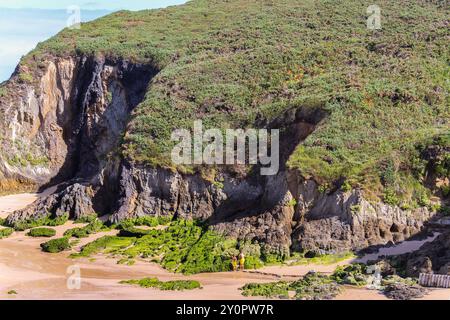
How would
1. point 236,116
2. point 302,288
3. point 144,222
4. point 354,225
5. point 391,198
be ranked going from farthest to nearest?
point 236,116 → point 144,222 → point 391,198 → point 354,225 → point 302,288

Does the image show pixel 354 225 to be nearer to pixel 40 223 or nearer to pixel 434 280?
pixel 434 280

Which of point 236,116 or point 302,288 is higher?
point 236,116

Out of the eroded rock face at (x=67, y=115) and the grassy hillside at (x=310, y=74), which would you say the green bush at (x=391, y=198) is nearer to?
the grassy hillside at (x=310, y=74)

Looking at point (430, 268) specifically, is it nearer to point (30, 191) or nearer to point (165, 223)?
point (165, 223)

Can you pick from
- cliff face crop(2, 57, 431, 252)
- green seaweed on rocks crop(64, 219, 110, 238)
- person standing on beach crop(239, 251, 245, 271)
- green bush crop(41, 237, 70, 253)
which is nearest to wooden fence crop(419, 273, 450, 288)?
cliff face crop(2, 57, 431, 252)

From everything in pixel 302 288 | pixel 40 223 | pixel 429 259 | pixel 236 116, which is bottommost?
pixel 302 288

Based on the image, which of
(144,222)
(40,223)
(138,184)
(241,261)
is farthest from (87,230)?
(241,261)

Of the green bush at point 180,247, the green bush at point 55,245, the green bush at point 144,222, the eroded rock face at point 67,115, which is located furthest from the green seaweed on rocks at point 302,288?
the eroded rock face at point 67,115
